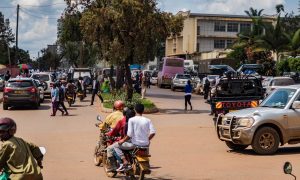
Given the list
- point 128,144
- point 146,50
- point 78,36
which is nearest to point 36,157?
point 128,144

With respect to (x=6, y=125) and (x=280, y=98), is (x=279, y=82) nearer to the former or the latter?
(x=280, y=98)

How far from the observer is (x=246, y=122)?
1420 cm

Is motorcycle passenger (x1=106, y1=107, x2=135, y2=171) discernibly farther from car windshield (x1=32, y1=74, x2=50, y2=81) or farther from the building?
the building

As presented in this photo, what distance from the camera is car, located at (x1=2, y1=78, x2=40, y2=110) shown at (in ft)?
100

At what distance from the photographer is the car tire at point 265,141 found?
46.4 ft

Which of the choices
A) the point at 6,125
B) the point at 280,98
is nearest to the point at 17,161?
the point at 6,125

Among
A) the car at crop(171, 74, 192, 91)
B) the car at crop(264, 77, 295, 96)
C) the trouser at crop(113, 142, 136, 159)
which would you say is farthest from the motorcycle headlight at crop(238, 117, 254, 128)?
the car at crop(171, 74, 192, 91)

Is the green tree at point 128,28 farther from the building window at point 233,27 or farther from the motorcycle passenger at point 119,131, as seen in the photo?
the building window at point 233,27

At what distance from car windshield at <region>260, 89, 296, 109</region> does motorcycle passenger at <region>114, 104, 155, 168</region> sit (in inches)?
208

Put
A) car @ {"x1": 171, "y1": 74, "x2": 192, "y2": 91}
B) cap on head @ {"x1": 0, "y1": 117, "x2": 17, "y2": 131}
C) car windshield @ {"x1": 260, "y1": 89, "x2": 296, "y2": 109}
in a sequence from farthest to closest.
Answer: car @ {"x1": 171, "y1": 74, "x2": 192, "y2": 91} → car windshield @ {"x1": 260, "y1": 89, "x2": 296, "y2": 109} → cap on head @ {"x1": 0, "y1": 117, "x2": 17, "y2": 131}

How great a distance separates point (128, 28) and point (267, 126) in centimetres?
1593

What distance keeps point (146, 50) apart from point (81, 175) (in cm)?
1852

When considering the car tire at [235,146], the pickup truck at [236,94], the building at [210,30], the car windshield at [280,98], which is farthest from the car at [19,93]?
the building at [210,30]

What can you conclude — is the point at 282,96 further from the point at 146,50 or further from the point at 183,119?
the point at 146,50
